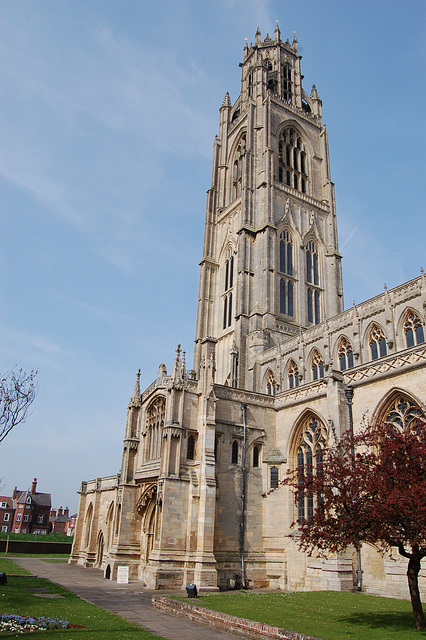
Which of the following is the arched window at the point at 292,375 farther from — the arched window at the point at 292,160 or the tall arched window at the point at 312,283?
the arched window at the point at 292,160

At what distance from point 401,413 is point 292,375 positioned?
1679 cm

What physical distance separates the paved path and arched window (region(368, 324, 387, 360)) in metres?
19.7

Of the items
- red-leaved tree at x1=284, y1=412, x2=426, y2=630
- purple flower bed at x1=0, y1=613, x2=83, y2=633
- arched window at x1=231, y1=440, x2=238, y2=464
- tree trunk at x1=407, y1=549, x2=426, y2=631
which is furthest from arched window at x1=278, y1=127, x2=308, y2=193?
purple flower bed at x1=0, y1=613, x2=83, y2=633

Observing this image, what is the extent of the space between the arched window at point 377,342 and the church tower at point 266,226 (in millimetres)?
11635

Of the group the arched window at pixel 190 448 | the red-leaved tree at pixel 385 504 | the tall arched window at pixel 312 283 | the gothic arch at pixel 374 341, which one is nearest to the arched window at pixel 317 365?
the gothic arch at pixel 374 341

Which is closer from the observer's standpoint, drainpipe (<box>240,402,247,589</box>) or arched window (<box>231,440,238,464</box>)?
drainpipe (<box>240,402,247,589</box>)

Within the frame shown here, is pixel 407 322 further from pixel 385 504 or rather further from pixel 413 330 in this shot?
pixel 385 504

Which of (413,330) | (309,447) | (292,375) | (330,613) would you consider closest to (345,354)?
(292,375)

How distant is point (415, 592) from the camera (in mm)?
14156

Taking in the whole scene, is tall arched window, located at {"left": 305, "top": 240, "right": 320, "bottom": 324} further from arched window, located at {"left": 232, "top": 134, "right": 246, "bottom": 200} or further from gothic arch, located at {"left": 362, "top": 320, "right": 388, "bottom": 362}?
gothic arch, located at {"left": 362, "top": 320, "right": 388, "bottom": 362}

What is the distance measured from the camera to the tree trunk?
13547 millimetres

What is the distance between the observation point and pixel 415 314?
3072 centimetres

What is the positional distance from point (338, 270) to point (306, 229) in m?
5.57

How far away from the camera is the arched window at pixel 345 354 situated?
115 feet
